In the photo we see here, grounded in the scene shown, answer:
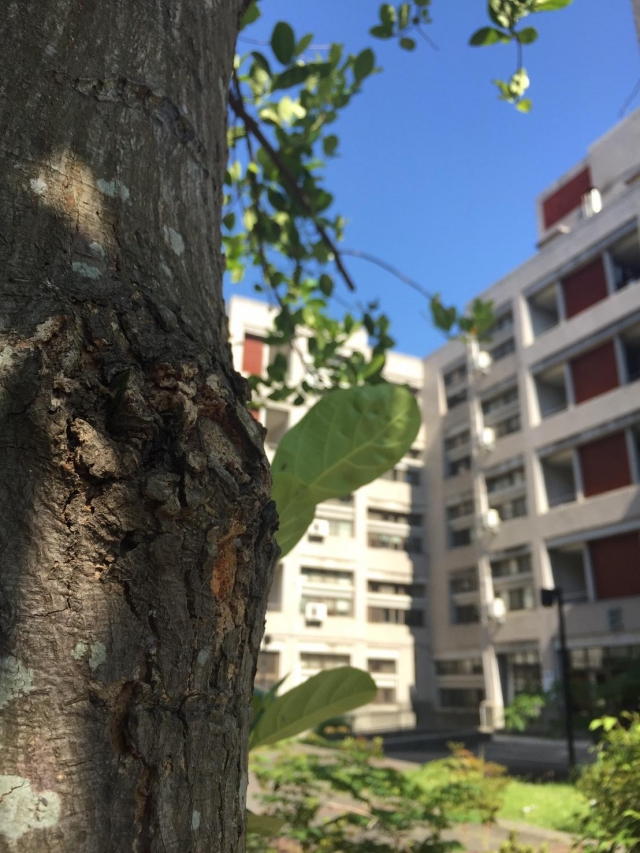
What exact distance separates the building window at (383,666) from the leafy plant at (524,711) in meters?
8.03

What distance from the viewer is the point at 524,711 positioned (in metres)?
21.8

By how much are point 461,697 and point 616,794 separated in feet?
92.2

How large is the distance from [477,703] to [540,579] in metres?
7.45

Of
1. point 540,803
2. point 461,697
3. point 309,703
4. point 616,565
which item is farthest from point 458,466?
point 309,703

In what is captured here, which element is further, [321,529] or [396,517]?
Answer: [396,517]

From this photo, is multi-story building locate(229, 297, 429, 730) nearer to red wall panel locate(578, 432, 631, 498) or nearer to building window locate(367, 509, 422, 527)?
building window locate(367, 509, 422, 527)

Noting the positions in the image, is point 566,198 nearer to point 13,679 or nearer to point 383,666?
point 383,666

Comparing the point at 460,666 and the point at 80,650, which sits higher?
the point at 80,650

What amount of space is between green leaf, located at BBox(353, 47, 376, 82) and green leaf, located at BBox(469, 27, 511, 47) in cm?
74

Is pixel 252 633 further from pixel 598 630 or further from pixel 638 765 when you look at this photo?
pixel 598 630

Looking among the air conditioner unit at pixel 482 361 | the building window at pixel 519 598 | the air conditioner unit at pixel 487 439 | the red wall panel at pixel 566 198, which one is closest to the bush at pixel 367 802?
the building window at pixel 519 598

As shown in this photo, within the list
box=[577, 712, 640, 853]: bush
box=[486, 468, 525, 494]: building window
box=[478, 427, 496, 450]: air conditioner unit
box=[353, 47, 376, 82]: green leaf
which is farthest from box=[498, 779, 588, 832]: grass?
box=[478, 427, 496, 450]: air conditioner unit

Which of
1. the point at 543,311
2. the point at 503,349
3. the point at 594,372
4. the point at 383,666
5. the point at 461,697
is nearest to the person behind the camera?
the point at 594,372

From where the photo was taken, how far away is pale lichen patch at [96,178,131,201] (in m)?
0.95
